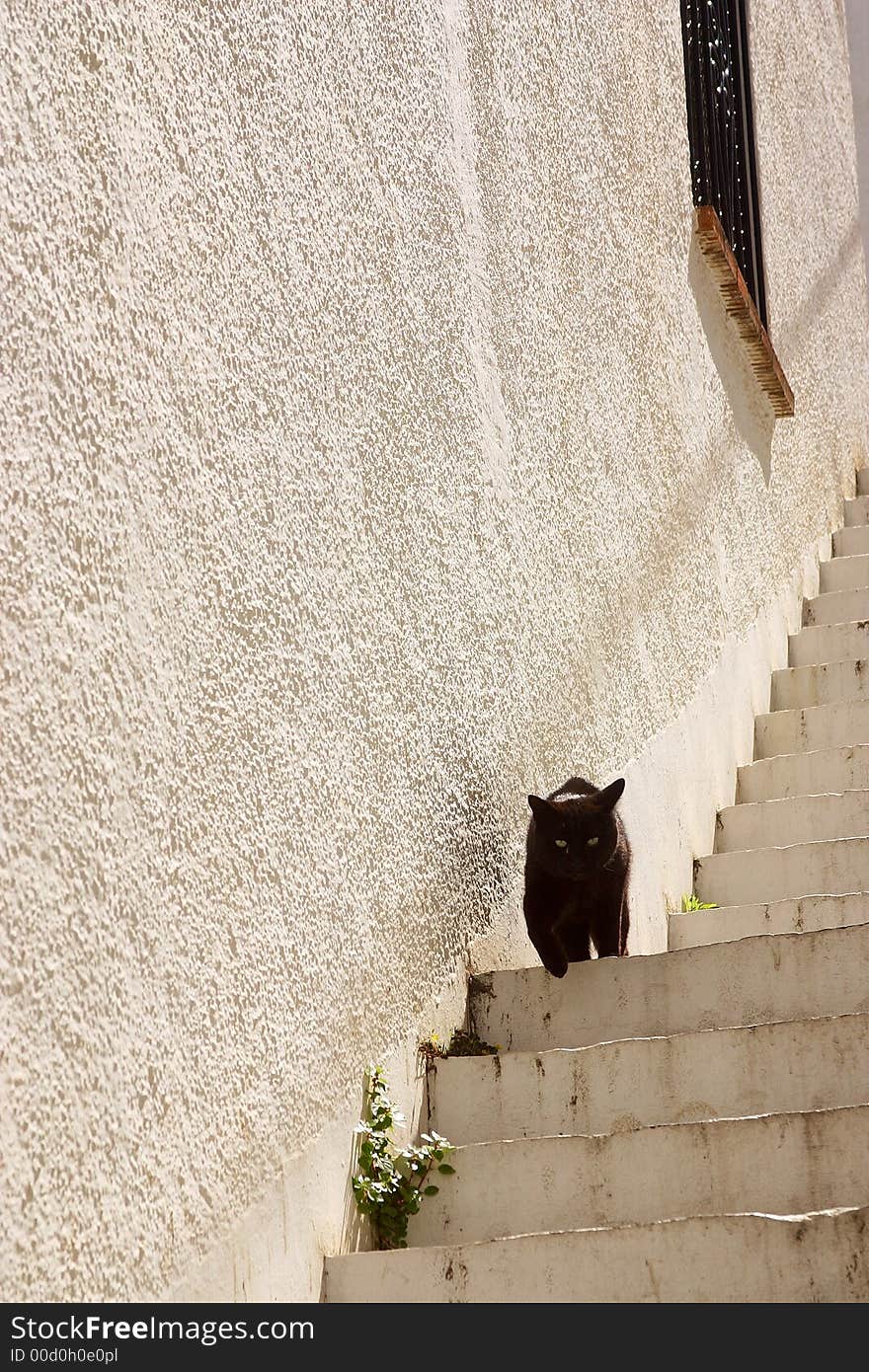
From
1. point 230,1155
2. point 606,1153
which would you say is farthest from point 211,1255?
point 606,1153

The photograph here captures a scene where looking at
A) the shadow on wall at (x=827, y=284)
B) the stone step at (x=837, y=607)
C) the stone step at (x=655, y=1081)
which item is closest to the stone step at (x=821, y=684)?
the stone step at (x=837, y=607)

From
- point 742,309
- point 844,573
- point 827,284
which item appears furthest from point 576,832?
point 827,284

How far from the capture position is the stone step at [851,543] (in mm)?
8375

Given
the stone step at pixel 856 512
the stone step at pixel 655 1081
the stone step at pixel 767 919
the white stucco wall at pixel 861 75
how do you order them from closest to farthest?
1. the stone step at pixel 655 1081
2. the stone step at pixel 767 919
3. the stone step at pixel 856 512
4. the white stucco wall at pixel 861 75

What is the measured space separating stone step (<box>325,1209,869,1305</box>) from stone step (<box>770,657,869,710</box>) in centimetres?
381

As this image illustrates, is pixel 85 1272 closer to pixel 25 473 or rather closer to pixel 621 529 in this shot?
pixel 25 473

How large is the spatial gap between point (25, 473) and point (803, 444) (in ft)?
21.1

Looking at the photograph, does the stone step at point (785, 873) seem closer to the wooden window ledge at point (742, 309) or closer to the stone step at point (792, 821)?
the stone step at point (792, 821)

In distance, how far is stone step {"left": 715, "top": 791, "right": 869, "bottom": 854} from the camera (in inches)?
194

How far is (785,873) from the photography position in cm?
473

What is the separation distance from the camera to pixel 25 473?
83.9 inches

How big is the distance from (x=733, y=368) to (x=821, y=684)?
145cm

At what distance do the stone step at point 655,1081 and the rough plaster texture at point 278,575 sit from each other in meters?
0.20

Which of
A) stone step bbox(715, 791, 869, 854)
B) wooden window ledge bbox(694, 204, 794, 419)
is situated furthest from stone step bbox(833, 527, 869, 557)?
stone step bbox(715, 791, 869, 854)
